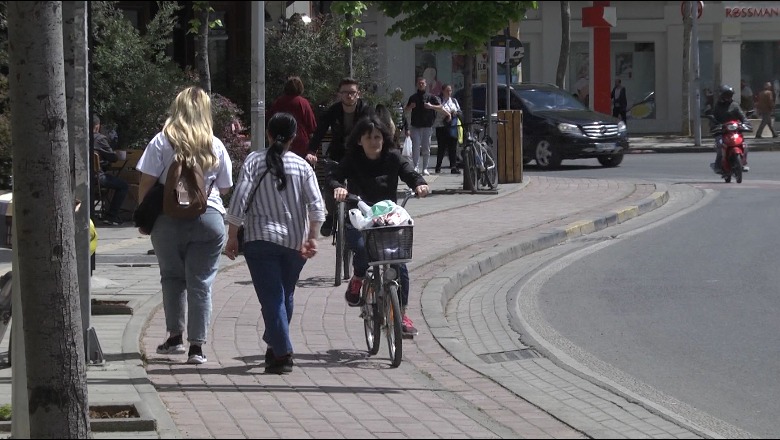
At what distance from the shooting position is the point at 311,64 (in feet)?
69.3

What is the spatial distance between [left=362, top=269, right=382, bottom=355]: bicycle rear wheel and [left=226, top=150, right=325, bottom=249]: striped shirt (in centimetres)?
79

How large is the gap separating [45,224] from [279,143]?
2.35m

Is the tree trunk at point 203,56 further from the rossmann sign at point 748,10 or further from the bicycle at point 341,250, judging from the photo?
the rossmann sign at point 748,10

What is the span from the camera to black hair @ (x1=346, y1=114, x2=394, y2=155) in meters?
8.79

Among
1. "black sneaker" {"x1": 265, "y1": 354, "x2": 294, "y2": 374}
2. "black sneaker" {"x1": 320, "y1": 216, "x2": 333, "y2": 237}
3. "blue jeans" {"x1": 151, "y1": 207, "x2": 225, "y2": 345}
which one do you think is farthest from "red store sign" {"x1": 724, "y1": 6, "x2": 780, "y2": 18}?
"black sneaker" {"x1": 265, "y1": 354, "x2": 294, "y2": 374}

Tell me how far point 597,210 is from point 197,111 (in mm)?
10056

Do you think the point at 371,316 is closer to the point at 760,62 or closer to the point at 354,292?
the point at 354,292

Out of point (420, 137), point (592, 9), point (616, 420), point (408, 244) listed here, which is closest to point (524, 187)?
point (420, 137)

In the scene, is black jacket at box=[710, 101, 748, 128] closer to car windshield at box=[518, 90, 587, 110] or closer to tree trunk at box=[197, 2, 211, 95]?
car windshield at box=[518, 90, 587, 110]

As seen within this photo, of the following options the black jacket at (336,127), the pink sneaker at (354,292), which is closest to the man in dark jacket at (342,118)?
the black jacket at (336,127)

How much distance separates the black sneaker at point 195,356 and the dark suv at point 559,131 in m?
17.8

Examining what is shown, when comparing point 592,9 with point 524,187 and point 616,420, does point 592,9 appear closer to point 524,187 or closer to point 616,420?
point 524,187

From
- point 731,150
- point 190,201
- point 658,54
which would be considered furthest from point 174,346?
point 658,54

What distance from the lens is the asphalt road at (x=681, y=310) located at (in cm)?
772
